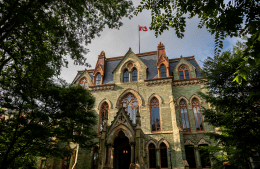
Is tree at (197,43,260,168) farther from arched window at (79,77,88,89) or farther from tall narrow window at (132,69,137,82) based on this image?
arched window at (79,77,88,89)

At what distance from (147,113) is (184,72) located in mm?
7767

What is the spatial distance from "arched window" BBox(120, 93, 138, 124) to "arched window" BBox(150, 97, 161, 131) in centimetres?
208

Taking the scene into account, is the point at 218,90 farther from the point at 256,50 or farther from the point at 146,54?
the point at 146,54

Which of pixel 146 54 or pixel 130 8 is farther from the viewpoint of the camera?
pixel 146 54

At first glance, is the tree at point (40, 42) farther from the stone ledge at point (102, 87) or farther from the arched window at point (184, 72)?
the arched window at point (184, 72)

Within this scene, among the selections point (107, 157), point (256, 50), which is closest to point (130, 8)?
point (256, 50)

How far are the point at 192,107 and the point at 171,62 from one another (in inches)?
302

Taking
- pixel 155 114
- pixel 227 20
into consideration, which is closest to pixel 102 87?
pixel 155 114

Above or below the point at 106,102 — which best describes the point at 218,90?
→ below

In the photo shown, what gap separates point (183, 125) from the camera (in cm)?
1981

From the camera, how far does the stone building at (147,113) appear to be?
1612 cm

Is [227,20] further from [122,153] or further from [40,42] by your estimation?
[122,153]

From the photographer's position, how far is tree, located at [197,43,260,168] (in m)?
10.7

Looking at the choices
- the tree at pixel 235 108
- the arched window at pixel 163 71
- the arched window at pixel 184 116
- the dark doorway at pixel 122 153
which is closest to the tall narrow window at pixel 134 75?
the arched window at pixel 163 71
